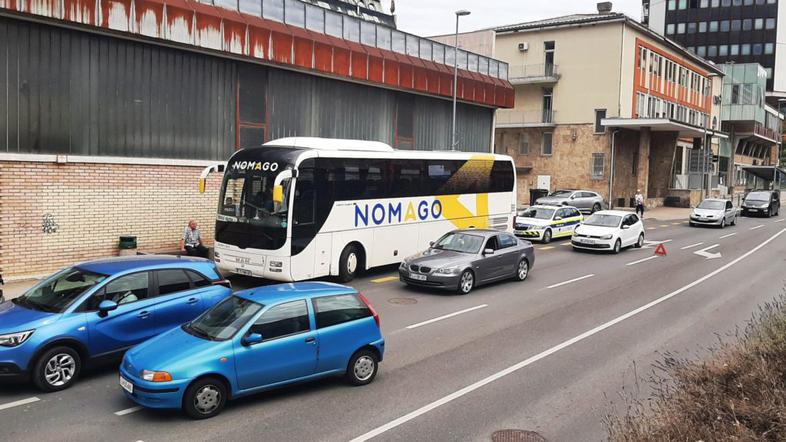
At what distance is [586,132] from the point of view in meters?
50.0

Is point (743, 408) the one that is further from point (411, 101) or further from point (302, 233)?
point (411, 101)

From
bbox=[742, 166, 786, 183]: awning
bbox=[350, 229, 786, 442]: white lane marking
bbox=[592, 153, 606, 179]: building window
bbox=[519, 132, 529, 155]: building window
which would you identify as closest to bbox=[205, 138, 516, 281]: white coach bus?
bbox=[350, 229, 786, 442]: white lane marking

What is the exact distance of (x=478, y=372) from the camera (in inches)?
394

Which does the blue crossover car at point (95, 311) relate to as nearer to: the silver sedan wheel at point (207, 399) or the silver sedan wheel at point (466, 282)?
the silver sedan wheel at point (207, 399)

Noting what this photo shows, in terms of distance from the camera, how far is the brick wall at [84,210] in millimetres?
16156

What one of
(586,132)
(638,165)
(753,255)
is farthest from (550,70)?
(753,255)

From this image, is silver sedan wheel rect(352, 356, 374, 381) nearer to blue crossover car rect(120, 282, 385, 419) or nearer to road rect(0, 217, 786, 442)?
blue crossover car rect(120, 282, 385, 419)

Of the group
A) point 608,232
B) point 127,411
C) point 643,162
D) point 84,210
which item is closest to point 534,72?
point 643,162

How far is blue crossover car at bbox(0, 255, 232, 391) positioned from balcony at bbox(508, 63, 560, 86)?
44.5 m

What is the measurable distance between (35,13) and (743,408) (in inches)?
659

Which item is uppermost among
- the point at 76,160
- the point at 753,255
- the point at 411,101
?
the point at 411,101

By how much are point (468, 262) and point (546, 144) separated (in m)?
38.6

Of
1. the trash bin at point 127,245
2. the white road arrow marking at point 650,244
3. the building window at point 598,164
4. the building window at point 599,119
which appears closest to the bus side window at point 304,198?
the trash bin at point 127,245

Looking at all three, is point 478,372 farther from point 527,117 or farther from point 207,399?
point 527,117
